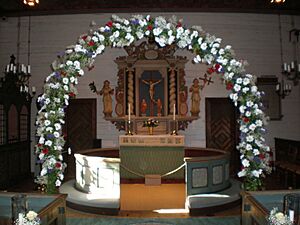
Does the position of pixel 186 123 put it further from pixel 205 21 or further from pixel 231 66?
Result: pixel 231 66

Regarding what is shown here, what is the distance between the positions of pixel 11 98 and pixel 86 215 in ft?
17.1

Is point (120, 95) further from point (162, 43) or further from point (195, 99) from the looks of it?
point (162, 43)

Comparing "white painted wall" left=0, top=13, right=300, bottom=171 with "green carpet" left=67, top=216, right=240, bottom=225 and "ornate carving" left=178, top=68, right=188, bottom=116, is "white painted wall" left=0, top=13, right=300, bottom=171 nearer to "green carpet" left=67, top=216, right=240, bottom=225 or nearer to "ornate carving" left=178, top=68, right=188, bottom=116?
"ornate carving" left=178, top=68, right=188, bottom=116

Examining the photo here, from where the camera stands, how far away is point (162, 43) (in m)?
4.66

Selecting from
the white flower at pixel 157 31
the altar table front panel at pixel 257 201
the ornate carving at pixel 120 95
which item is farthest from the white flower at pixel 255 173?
the ornate carving at pixel 120 95

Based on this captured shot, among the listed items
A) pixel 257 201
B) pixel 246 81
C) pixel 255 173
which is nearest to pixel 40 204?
pixel 257 201

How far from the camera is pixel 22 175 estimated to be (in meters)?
10.1

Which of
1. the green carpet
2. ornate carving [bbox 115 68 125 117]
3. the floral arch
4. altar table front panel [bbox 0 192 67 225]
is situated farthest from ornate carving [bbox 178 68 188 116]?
altar table front panel [bbox 0 192 67 225]

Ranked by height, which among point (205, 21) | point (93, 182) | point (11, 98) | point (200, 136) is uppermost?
point (205, 21)

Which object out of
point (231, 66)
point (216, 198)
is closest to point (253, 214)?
point (231, 66)

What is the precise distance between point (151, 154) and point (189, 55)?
16.3 ft

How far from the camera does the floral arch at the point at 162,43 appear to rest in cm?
433

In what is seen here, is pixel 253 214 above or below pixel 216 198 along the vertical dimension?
above

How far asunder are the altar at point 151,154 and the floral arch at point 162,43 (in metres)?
3.31
